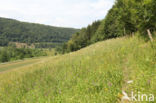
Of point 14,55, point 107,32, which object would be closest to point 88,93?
point 107,32

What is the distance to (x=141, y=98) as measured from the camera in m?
2.85

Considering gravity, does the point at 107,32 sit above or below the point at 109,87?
above

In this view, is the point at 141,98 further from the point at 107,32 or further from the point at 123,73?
the point at 107,32

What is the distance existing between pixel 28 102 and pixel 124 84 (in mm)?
3990

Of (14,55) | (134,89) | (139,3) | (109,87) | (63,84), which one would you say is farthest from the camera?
(14,55)

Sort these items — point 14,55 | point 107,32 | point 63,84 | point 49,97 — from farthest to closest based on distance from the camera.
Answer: point 14,55, point 107,32, point 63,84, point 49,97

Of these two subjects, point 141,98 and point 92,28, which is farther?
point 92,28

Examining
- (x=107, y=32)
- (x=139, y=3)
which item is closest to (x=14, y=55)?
(x=107, y=32)

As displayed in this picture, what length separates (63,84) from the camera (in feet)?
17.7

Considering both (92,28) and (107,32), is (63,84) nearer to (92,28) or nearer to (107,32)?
(107,32)

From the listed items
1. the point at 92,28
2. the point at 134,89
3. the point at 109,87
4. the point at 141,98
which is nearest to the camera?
the point at 141,98

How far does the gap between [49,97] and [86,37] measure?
73863mm

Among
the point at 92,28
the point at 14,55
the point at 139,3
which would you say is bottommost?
the point at 14,55

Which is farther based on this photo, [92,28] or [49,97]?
[92,28]
